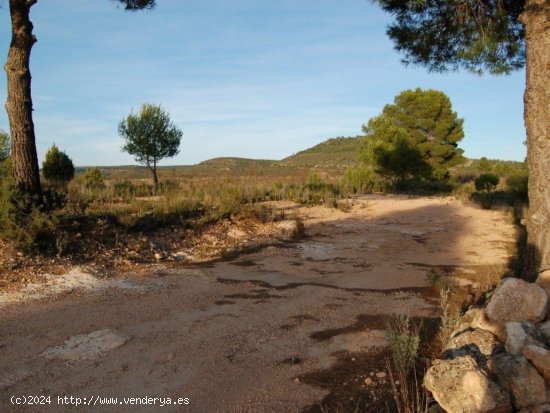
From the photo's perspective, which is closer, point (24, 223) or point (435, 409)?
point (435, 409)

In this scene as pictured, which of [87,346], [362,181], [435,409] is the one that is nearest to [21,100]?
[87,346]

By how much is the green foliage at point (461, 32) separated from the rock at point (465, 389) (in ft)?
20.1

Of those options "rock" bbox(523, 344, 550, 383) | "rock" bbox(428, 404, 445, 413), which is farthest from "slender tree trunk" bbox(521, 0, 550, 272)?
"rock" bbox(428, 404, 445, 413)

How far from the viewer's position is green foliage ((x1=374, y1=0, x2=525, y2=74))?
7754 mm

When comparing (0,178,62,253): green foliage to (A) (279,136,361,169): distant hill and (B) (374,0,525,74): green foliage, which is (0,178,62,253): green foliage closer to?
(B) (374,0,525,74): green foliage

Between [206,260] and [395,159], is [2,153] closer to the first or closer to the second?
[206,260]

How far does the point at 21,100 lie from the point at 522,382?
893 centimetres

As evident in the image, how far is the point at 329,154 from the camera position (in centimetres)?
8669

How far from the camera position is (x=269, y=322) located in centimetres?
520

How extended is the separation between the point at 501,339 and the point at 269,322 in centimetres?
237

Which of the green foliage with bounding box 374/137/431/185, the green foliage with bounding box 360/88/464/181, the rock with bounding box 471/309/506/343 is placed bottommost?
the rock with bounding box 471/309/506/343

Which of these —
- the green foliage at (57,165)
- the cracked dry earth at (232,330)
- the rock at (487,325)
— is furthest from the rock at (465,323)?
the green foliage at (57,165)

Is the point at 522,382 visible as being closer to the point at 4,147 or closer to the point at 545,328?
the point at 545,328

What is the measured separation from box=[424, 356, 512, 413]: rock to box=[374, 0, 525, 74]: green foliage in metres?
6.14
